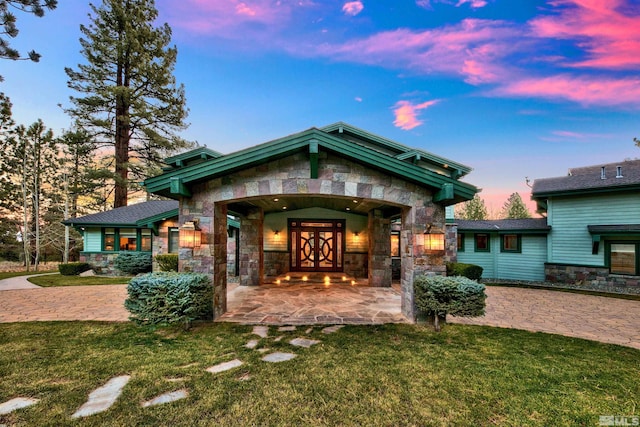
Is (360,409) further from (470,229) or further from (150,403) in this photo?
(470,229)

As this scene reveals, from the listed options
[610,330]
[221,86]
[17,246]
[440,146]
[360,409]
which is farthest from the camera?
[17,246]

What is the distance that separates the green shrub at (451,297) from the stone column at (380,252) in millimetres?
4764

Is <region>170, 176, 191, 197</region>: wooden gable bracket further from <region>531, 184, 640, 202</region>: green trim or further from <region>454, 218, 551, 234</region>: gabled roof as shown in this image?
<region>531, 184, 640, 202</region>: green trim

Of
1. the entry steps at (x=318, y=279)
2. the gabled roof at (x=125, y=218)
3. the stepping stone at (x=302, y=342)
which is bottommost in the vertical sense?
the entry steps at (x=318, y=279)

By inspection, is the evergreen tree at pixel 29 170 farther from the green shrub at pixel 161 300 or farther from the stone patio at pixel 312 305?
the green shrub at pixel 161 300

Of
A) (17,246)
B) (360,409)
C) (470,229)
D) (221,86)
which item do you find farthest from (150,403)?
(17,246)

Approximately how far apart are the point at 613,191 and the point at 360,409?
1425 centimetres

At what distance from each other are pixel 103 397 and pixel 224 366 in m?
→ 1.36

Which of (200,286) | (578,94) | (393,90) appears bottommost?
(200,286)

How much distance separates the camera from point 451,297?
4.99 metres

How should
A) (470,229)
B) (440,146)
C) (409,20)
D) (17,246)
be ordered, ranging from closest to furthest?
1. (409,20)
2. (470,229)
3. (440,146)
4. (17,246)

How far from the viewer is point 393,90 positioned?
1512 cm

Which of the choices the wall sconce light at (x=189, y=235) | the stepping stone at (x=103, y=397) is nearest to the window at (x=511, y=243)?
the wall sconce light at (x=189, y=235)

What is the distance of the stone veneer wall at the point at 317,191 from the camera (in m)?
5.56
